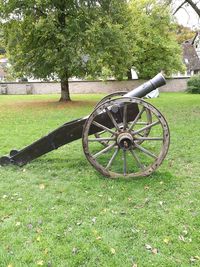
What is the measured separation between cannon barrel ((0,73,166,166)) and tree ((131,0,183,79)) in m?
20.8

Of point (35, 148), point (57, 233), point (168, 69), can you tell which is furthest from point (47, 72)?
point (168, 69)

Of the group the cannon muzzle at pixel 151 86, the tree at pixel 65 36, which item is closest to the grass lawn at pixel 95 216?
the cannon muzzle at pixel 151 86

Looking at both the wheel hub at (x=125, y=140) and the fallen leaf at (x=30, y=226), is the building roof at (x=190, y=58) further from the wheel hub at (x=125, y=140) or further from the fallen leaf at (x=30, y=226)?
the fallen leaf at (x=30, y=226)

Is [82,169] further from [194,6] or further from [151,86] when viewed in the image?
[194,6]

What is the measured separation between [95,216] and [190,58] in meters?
42.8

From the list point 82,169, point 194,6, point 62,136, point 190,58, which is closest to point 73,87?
point 194,6

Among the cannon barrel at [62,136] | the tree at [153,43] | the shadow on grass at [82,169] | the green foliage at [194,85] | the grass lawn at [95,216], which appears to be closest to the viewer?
the grass lawn at [95,216]

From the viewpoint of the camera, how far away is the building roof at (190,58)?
39.8 metres

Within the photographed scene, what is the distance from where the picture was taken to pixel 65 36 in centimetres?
1362

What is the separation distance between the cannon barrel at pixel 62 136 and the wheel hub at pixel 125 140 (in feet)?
1.04

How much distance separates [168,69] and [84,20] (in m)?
13.9

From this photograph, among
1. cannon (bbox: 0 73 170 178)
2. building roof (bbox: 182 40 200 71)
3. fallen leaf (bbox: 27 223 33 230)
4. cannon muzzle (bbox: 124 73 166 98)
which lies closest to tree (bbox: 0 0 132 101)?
cannon muzzle (bbox: 124 73 166 98)

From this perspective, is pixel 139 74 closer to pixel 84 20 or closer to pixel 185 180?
pixel 84 20

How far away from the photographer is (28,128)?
8766mm
